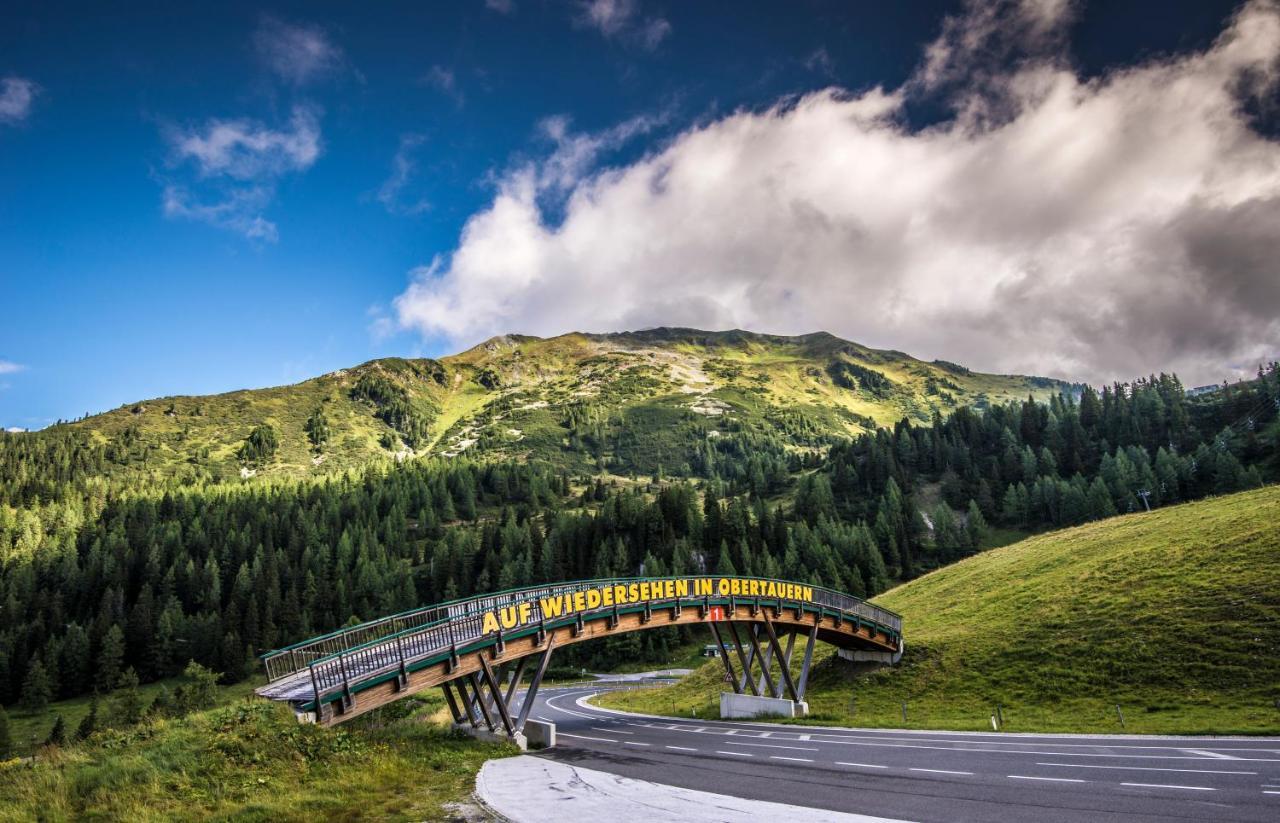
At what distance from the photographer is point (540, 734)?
3002 centimetres

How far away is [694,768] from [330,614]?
429 feet

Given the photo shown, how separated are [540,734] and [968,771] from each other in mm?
18880

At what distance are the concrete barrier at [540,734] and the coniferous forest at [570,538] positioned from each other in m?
81.7

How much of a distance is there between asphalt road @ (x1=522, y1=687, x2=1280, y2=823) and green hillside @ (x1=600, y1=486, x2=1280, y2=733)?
4.72 m

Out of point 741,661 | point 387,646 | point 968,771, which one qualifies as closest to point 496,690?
point 387,646

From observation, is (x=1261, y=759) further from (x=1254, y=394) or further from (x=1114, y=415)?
(x=1254, y=394)

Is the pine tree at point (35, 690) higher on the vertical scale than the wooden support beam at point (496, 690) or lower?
lower

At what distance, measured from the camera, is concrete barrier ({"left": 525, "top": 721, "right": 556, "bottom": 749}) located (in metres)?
29.7

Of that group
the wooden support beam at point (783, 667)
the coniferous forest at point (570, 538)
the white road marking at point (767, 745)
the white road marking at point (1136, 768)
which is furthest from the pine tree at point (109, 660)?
the white road marking at point (1136, 768)

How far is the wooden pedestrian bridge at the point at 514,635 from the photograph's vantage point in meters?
23.4

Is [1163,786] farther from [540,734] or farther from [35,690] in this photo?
[35,690]

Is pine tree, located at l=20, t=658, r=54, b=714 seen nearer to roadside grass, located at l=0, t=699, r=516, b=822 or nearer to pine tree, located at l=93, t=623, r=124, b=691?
pine tree, located at l=93, t=623, r=124, b=691

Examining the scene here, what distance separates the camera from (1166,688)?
30781 millimetres

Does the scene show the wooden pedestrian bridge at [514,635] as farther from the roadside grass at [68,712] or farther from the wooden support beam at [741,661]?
the roadside grass at [68,712]
